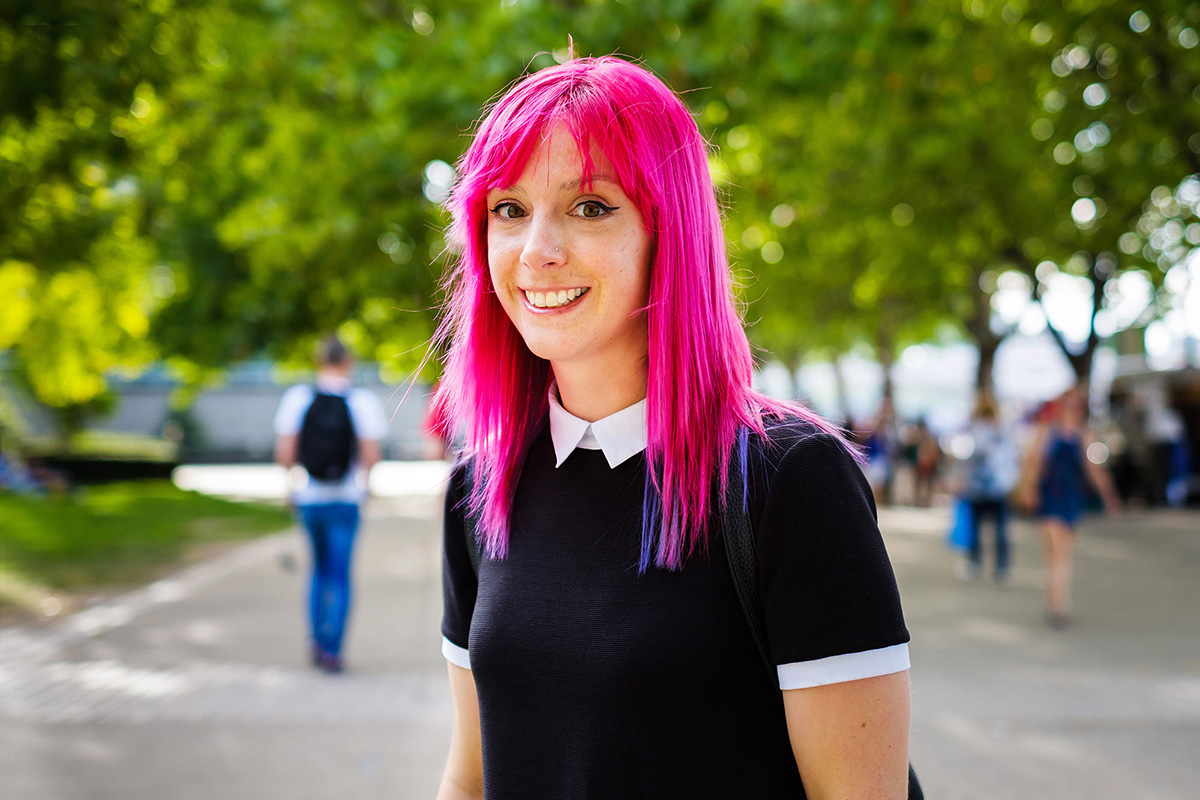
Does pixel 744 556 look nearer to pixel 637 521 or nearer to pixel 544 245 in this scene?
pixel 637 521

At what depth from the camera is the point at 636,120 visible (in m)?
1.50

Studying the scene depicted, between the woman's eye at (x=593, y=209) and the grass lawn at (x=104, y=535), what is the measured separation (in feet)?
30.0

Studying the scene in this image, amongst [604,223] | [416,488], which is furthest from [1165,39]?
[416,488]

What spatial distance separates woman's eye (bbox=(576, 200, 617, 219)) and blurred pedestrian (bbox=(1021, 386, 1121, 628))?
7892mm

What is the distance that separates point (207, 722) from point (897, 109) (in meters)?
8.25

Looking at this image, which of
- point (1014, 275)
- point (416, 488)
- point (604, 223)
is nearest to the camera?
point (604, 223)

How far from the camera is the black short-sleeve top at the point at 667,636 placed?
1326 mm

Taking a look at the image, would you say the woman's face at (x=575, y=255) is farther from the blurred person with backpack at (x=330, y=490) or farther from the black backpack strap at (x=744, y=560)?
the blurred person with backpack at (x=330, y=490)

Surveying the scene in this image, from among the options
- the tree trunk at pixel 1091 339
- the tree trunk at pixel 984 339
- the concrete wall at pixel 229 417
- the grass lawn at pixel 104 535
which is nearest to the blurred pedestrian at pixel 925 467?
the tree trunk at pixel 984 339

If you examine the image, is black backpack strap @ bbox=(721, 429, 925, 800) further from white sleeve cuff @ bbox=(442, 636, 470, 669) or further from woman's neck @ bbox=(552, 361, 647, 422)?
white sleeve cuff @ bbox=(442, 636, 470, 669)

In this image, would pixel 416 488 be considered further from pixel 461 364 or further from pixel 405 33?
pixel 461 364

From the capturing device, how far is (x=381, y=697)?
20.5 ft

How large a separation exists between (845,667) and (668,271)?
60cm

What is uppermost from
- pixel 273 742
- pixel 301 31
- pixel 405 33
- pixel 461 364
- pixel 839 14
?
pixel 301 31
